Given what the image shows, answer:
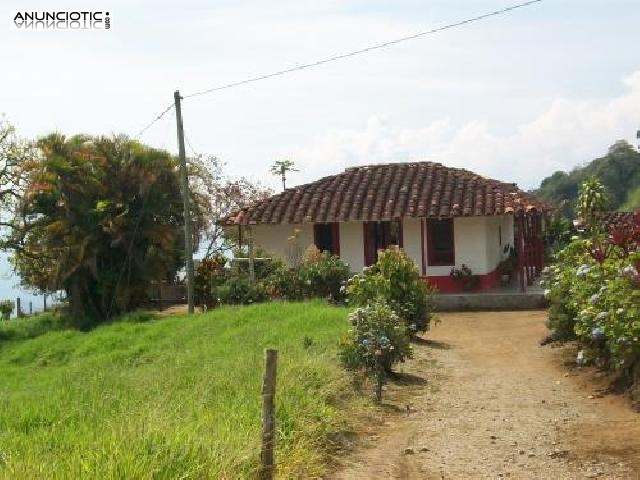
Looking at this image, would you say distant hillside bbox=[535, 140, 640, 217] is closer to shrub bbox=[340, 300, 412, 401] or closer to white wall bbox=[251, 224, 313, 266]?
white wall bbox=[251, 224, 313, 266]

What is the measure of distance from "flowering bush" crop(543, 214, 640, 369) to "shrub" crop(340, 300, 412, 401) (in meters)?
2.33

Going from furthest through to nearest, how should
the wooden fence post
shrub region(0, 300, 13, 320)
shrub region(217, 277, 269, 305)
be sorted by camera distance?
shrub region(0, 300, 13, 320)
shrub region(217, 277, 269, 305)
the wooden fence post

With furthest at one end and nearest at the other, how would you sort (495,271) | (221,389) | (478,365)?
(495,271)
(478,365)
(221,389)

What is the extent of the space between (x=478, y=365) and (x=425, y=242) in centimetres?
1191

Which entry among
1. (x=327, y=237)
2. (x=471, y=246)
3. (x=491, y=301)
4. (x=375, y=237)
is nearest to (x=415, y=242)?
(x=375, y=237)

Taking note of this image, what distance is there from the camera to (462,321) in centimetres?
1973

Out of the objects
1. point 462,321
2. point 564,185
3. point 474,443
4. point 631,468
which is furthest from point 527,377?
point 564,185

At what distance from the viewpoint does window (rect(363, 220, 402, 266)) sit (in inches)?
1000

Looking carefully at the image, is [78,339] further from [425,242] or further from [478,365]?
[478,365]

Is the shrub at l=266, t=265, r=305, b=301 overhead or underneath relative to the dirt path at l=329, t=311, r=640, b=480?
overhead

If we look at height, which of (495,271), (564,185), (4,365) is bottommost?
(4,365)

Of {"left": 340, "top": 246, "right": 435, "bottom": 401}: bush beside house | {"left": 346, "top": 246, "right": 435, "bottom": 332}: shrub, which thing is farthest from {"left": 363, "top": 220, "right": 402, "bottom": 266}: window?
{"left": 340, "top": 246, "right": 435, "bottom": 401}: bush beside house

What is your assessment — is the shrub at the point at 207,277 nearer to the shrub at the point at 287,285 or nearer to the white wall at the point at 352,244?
the shrub at the point at 287,285

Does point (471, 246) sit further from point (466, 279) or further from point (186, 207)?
point (186, 207)
